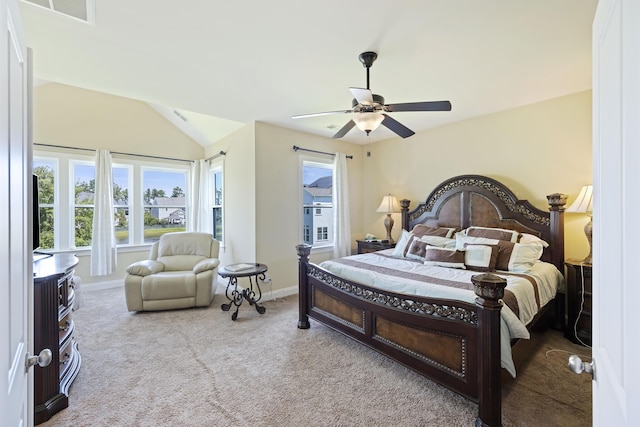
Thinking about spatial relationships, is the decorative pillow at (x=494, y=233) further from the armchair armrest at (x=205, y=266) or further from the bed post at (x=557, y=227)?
the armchair armrest at (x=205, y=266)

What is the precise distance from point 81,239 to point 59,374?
12.4 feet

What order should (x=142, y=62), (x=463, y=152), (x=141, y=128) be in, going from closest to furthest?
(x=142, y=62)
(x=463, y=152)
(x=141, y=128)

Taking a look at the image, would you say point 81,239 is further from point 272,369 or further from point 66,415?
point 272,369

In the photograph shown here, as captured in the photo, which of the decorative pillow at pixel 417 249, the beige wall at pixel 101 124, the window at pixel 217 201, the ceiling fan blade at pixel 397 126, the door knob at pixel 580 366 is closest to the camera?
the door knob at pixel 580 366

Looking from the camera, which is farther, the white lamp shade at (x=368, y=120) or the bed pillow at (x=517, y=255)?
the bed pillow at (x=517, y=255)

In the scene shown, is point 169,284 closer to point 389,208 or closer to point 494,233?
point 389,208

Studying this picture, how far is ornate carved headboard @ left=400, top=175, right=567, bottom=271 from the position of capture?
10.4ft

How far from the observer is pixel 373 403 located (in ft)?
6.49

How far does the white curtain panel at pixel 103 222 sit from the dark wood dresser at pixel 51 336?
2970mm

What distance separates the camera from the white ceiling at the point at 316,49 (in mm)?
1889

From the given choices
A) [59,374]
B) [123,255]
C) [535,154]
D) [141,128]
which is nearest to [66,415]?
[59,374]

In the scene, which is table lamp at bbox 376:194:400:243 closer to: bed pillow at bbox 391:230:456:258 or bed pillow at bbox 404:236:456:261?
bed pillow at bbox 391:230:456:258

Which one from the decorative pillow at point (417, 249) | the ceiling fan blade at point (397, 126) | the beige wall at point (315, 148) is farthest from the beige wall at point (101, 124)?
the decorative pillow at point (417, 249)

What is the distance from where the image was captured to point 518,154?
362 cm
